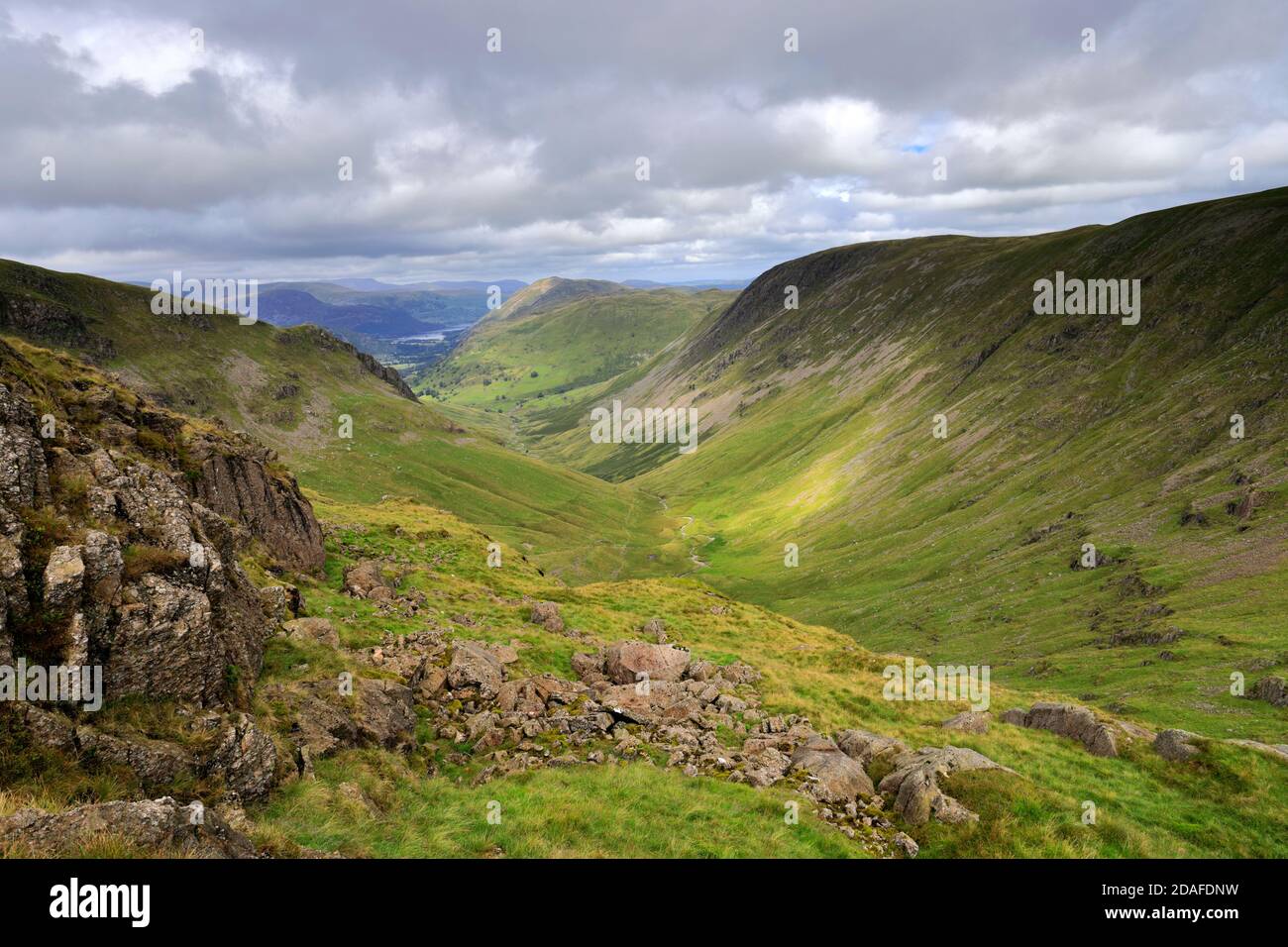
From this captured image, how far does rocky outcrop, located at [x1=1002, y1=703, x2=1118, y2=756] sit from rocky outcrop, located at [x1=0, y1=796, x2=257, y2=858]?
33540 mm

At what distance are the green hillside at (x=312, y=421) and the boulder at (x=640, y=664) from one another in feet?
330

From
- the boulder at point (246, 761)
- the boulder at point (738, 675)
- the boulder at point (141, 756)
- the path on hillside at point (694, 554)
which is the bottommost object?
the path on hillside at point (694, 554)

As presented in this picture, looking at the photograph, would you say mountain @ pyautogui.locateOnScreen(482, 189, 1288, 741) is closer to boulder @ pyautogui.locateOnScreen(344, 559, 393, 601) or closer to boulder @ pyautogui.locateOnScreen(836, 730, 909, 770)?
boulder @ pyautogui.locateOnScreen(836, 730, 909, 770)

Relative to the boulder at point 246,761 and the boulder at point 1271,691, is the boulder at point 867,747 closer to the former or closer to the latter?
the boulder at point 246,761

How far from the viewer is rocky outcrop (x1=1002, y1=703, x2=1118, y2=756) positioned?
2778 centimetres

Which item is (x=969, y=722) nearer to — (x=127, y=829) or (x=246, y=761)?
(x=246, y=761)

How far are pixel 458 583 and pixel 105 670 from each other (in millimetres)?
32303

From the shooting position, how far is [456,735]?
74.0 feet

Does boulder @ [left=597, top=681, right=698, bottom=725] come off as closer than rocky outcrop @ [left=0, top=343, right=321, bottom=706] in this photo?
No

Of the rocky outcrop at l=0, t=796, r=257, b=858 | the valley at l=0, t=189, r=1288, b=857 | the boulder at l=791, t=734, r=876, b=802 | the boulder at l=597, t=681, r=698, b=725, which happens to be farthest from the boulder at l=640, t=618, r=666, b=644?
the rocky outcrop at l=0, t=796, r=257, b=858

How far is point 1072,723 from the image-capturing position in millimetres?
30031

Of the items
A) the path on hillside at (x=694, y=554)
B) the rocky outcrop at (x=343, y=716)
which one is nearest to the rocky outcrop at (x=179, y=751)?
the rocky outcrop at (x=343, y=716)

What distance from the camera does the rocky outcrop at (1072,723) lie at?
27.8 m
